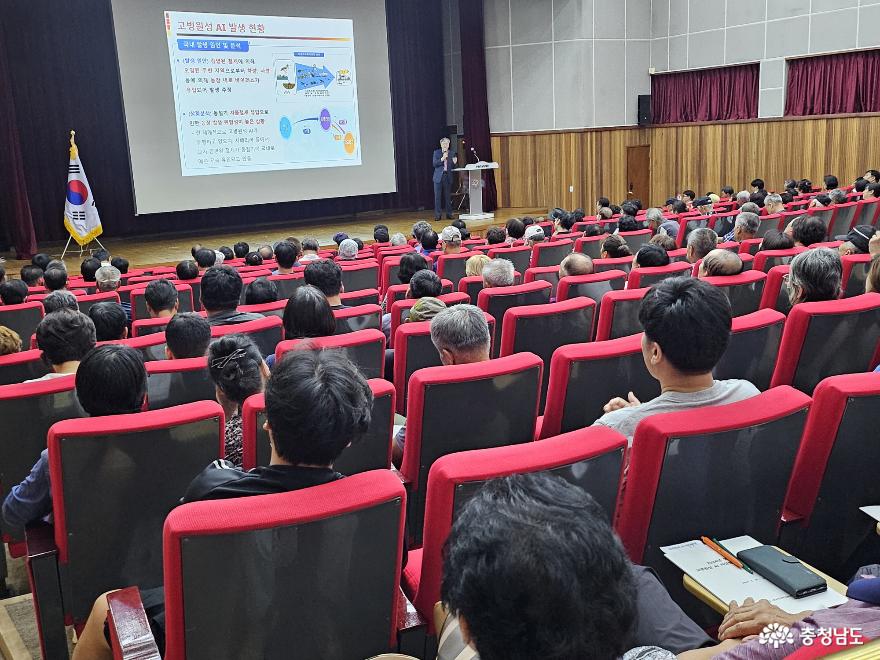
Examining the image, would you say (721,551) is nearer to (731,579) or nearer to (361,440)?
(731,579)

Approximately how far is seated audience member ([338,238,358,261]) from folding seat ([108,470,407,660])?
5.76m

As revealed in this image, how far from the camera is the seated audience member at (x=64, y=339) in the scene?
306 cm

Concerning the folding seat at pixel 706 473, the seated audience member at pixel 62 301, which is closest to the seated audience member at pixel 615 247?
the seated audience member at pixel 62 301

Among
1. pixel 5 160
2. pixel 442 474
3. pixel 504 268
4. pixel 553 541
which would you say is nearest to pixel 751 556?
pixel 442 474

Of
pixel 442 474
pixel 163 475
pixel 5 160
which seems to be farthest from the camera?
pixel 5 160

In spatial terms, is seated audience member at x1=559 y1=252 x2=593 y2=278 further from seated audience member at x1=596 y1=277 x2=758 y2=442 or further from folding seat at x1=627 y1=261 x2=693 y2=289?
seated audience member at x1=596 y1=277 x2=758 y2=442

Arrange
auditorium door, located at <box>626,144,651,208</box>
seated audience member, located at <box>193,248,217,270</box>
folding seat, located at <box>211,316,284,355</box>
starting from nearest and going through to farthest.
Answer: folding seat, located at <box>211,316,284,355</box> < seated audience member, located at <box>193,248,217,270</box> < auditorium door, located at <box>626,144,651,208</box>

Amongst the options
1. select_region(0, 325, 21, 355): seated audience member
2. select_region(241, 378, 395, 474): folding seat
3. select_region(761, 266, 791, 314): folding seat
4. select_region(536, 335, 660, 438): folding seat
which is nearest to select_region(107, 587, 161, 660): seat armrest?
select_region(241, 378, 395, 474): folding seat

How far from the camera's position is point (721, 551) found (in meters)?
1.70

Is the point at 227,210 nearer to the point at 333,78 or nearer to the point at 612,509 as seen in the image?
the point at 333,78

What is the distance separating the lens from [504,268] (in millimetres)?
4418

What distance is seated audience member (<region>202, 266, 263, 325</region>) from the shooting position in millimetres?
4062

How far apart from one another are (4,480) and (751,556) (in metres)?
2.34

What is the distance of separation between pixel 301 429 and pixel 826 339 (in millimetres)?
2051
